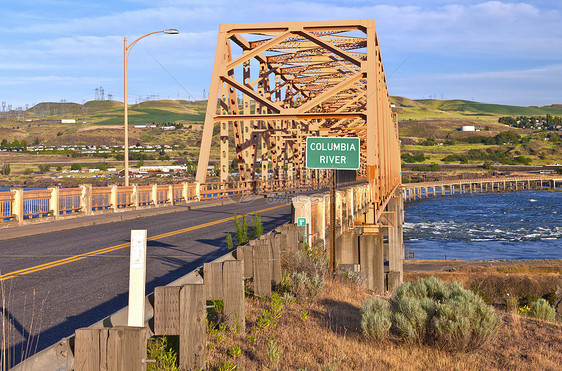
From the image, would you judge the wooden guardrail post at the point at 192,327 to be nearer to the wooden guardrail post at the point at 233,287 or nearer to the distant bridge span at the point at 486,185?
the wooden guardrail post at the point at 233,287

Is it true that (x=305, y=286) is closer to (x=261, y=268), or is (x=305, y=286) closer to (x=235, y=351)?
(x=261, y=268)

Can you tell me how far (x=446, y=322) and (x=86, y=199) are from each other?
20.3 metres

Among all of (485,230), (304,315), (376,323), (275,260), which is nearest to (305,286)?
(275,260)

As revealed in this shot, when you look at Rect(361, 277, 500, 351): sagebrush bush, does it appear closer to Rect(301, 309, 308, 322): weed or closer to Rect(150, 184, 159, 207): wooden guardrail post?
Rect(301, 309, 308, 322): weed

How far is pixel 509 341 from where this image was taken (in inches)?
356

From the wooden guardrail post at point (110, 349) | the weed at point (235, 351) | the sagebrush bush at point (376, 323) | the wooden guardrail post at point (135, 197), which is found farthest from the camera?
the wooden guardrail post at point (135, 197)

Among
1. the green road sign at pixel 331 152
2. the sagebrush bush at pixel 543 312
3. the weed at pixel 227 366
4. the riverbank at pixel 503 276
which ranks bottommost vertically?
the riverbank at pixel 503 276

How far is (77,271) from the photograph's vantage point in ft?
39.0

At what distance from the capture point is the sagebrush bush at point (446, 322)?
758cm

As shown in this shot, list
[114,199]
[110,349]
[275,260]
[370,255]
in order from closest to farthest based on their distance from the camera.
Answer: [110,349], [275,260], [370,255], [114,199]

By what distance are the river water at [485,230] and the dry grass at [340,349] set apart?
1874 inches

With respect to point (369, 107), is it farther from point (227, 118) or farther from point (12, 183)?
point (12, 183)

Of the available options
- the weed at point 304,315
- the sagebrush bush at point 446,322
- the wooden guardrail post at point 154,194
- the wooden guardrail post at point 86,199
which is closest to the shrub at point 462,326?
the sagebrush bush at point 446,322

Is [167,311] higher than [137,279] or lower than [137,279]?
lower
